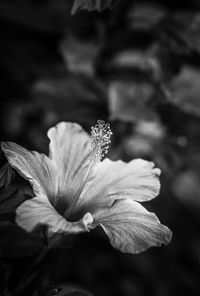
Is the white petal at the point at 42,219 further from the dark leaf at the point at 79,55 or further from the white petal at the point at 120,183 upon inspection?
the dark leaf at the point at 79,55

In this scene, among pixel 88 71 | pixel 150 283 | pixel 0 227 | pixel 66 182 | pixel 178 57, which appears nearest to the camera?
pixel 0 227

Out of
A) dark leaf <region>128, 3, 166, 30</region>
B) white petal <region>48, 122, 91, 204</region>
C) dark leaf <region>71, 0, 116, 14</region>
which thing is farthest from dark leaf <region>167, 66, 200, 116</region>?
white petal <region>48, 122, 91, 204</region>

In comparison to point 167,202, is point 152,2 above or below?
above

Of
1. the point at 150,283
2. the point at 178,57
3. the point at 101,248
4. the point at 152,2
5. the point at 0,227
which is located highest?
the point at 152,2

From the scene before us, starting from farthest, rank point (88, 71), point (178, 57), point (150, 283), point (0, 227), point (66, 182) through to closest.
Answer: point (150, 283) → point (88, 71) → point (178, 57) → point (66, 182) → point (0, 227)

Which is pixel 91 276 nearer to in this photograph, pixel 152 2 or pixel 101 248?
pixel 101 248

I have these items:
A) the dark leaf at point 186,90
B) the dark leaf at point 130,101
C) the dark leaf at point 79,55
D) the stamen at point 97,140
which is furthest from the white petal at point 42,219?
the dark leaf at point 79,55

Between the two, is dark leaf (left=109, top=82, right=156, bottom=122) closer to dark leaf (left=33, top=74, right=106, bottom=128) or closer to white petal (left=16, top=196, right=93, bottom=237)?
dark leaf (left=33, top=74, right=106, bottom=128)

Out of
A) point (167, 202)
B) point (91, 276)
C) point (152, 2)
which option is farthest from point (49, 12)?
point (91, 276)
